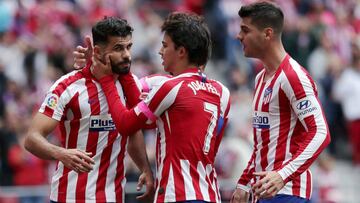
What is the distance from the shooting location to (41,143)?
376 inches

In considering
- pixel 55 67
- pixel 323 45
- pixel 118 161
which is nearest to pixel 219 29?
pixel 323 45

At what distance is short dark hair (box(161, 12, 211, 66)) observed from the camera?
Result: 9.27 meters

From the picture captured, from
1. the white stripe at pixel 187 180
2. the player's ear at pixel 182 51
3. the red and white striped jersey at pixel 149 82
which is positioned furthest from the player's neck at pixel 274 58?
the white stripe at pixel 187 180

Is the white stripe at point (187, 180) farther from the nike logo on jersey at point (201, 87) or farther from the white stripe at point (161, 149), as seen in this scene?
the nike logo on jersey at point (201, 87)

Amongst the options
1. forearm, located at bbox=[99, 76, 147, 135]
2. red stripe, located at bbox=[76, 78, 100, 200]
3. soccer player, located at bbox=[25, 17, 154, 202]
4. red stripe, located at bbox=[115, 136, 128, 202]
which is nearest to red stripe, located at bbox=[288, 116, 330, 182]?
forearm, located at bbox=[99, 76, 147, 135]

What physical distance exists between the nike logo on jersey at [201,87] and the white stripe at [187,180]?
56cm

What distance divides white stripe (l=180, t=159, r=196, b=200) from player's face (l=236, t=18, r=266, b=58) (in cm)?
110

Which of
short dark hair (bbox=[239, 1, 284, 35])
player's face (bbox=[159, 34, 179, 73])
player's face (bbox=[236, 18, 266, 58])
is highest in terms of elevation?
short dark hair (bbox=[239, 1, 284, 35])

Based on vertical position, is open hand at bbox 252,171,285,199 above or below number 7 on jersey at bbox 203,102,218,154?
below

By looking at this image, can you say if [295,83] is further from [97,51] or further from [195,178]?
[97,51]

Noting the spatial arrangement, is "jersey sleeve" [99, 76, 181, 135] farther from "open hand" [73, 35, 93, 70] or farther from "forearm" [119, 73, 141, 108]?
"open hand" [73, 35, 93, 70]

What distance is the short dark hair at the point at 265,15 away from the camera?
31.5 ft

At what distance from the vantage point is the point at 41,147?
31.3ft

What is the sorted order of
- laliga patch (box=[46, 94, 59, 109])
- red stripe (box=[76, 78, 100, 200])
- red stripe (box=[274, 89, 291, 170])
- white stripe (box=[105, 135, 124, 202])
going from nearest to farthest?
red stripe (box=[274, 89, 291, 170]), laliga patch (box=[46, 94, 59, 109]), red stripe (box=[76, 78, 100, 200]), white stripe (box=[105, 135, 124, 202])
